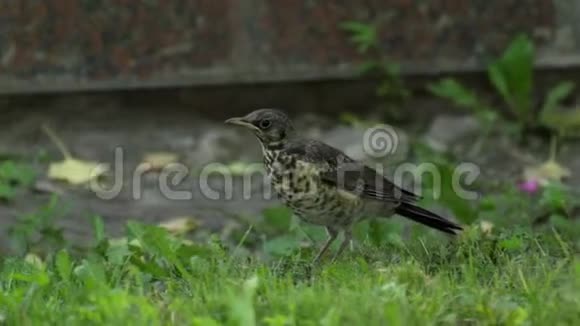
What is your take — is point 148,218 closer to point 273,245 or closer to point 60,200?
point 60,200

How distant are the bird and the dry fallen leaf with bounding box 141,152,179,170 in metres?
2.38

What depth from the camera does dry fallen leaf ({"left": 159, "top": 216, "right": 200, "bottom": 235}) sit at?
7.36 m

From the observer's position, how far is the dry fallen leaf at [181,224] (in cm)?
736

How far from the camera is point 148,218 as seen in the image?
771 cm

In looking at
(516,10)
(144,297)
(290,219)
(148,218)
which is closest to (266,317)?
(144,297)

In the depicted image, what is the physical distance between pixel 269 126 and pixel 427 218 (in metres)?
0.89

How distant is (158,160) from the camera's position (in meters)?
8.46

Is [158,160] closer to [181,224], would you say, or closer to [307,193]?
[181,224]

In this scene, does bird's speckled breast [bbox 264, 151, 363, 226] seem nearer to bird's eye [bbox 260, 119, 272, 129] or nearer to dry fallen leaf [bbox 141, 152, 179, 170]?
bird's eye [bbox 260, 119, 272, 129]

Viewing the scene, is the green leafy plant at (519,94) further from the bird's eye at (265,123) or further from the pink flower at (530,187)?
the bird's eye at (265,123)

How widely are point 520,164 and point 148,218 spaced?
7.98ft

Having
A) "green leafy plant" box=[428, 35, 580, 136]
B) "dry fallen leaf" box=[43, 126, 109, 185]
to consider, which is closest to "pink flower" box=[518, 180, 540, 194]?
"green leafy plant" box=[428, 35, 580, 136]

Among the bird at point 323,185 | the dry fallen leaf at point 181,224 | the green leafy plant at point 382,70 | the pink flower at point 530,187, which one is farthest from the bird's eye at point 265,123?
the green leafy plant at point 382,70

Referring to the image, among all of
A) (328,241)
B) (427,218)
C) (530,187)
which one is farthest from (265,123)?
(530,187)
